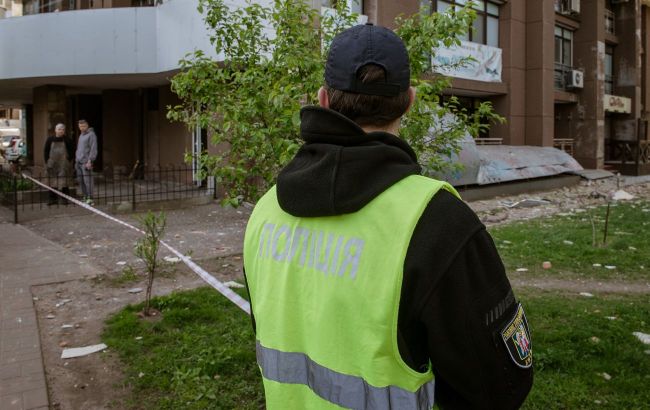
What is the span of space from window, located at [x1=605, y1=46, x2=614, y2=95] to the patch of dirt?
87.9 feet

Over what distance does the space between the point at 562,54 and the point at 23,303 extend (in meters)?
24.8

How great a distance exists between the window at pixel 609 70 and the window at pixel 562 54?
14.8 ft

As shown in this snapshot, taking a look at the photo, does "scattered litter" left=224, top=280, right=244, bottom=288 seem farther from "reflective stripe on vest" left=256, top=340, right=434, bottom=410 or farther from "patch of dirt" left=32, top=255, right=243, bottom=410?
"reflective stripe on vest" left=256, top=340, right=434, bottom=410

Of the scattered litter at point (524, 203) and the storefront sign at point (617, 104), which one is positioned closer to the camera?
the scattered litter at point (524, 203)

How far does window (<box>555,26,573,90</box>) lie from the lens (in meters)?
24.9

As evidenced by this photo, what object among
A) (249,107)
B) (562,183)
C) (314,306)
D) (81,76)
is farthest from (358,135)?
(562,183)

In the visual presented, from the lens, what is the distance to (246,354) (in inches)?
181

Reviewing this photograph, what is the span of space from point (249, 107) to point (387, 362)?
320 cm

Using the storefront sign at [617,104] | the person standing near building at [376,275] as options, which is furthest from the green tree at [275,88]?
the storefront sign at [617,104]

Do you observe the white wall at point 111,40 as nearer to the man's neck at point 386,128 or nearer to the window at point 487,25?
the window at point 487,25

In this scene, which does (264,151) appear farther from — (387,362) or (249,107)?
(387,362)

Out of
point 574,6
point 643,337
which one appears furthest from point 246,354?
point 574,6

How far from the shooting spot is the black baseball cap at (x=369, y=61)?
1579 millimetres

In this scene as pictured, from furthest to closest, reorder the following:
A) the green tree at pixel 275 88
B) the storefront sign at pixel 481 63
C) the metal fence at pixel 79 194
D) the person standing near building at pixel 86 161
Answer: the storefront sign at pixel 481 63 → the person standing near building at pixel 86 161 → the metal fence at pixel 79 194 → the green tree at pixel 275 88
